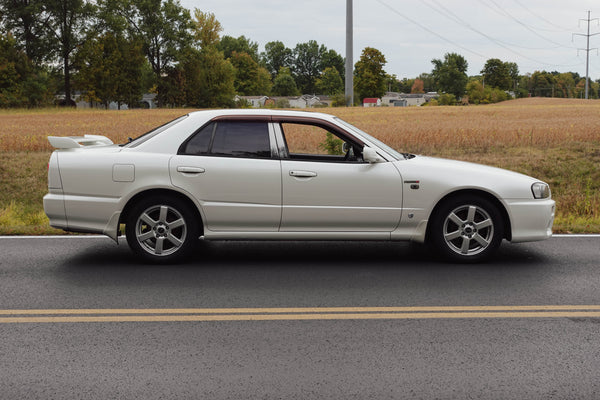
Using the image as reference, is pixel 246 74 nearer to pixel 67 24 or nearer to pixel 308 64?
pixel 308 64

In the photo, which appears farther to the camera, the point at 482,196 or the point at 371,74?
the point at 371,74

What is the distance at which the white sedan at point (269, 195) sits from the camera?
7.19 meters

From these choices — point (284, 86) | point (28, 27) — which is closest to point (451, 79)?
point (284, 86)

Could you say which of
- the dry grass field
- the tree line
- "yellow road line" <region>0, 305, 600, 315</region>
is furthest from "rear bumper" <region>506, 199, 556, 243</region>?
the tree line

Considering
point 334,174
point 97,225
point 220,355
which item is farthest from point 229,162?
point 220,355

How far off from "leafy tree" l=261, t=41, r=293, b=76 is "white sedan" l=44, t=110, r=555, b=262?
161 metres

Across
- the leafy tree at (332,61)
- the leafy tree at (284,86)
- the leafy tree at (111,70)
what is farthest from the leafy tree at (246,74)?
the leafy tree at (111,70)

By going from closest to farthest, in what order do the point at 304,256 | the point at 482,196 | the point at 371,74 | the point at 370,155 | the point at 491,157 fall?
1. the point at 370,155
2. the point at 482,196
3. the point at 304,256
4. the point at 491,157
5. the point at 371,74

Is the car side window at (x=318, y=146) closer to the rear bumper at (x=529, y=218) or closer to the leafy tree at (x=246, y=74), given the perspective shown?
the rear bumper at (x=529, y=218)

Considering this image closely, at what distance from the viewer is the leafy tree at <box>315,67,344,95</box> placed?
504 feet

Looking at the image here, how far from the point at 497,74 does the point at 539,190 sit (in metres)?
165

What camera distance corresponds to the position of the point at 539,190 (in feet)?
24.2

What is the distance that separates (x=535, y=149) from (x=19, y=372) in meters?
18.1

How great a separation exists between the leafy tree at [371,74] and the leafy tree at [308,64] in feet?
→ 174
